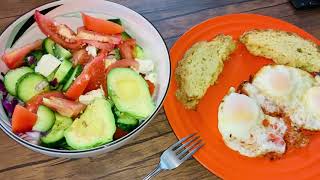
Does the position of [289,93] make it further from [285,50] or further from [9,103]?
[9,103]

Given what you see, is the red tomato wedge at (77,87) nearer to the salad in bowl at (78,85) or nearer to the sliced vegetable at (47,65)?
the salad in bowl at (78,85)

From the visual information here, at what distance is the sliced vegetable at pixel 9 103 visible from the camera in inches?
63.2

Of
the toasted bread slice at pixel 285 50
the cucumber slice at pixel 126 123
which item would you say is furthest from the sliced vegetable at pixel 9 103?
the toasted bread slice at pixel 285 50

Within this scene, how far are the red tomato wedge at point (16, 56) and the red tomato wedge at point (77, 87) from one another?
0.29m

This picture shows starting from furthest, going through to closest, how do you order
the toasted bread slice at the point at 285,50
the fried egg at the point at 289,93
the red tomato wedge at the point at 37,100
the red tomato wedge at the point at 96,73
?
the toasted bread slice at the point at 285,50 < the fried egg at the point at 289,93 < the red tomato wedge at the point at 96,73 < the red tomato wedge at the point at 37,100

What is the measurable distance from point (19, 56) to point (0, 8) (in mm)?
633

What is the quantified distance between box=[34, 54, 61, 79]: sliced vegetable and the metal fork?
1.98 ft

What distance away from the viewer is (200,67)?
6.63 ft

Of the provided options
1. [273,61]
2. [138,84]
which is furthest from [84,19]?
[273,61]

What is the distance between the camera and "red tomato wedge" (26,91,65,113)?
1.58 metres

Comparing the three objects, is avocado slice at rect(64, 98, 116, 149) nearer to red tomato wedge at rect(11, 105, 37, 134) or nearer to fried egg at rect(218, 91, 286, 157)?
red tomato wedge at rect(11, 105, 37, 134)

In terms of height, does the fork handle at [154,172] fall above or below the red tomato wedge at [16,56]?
below

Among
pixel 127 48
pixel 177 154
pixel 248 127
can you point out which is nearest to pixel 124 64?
pixel 127 48

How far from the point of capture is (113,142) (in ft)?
4.77
